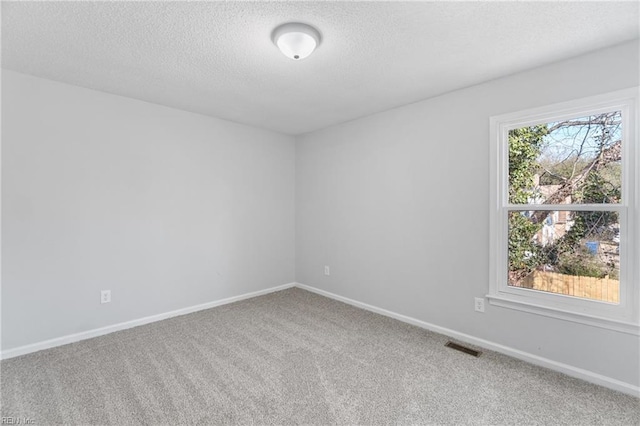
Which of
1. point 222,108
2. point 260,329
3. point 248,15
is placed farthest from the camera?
point 222,108

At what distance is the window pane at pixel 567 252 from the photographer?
2.08 m

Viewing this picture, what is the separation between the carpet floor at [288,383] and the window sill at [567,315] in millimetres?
418

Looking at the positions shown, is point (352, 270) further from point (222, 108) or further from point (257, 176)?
point (222, 108)

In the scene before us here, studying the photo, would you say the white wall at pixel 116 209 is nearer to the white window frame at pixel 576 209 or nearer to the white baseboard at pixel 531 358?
the white baseboard at pixel 531 358

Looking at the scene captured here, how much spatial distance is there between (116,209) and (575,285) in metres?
4.10

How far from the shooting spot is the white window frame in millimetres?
1945

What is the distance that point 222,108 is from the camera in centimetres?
330

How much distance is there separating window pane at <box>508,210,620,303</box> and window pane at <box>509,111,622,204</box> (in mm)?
135

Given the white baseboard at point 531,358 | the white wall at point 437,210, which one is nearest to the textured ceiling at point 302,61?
the white wall at point 437,210

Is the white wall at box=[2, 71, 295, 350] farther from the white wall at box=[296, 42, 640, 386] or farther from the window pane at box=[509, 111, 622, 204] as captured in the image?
the window pane at box=[509, 111, 622, 204]

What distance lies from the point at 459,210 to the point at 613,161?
42.7 inches

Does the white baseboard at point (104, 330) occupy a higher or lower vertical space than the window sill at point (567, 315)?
lower

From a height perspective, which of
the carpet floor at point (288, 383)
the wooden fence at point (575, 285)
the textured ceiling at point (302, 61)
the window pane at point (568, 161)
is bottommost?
the carpet floor at point (288, 383)

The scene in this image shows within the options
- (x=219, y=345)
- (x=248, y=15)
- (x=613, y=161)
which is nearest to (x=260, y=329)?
(x=219, y=345)
